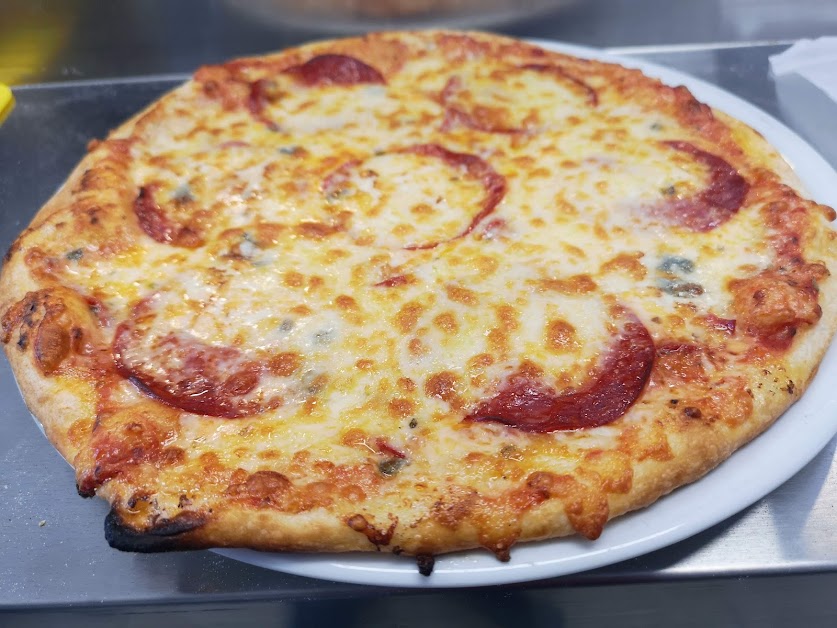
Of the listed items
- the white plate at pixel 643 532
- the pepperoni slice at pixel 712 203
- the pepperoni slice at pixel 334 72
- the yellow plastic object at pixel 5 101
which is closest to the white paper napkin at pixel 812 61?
the pepperoni slice at pixel 712 203

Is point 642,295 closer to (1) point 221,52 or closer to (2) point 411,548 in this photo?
(2) point 411,548

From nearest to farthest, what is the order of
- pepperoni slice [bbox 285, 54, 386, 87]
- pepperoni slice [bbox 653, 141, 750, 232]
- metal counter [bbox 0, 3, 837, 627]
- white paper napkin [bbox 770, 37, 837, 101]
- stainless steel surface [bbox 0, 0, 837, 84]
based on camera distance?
metal counter [bbox 0, 3, 837, 627]
pepperoni slice [bbox 653, 141, 750, 232]
pepperoni slice [bbox 285, 54, 386, 87]
white paper napkin [bbox 770, 37, 837, 101]
stainless steel surface [bbox 0, 0, 837, 84]

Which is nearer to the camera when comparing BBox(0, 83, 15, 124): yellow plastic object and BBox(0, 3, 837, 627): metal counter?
BBox(0, 3, 837, 627): metal counter

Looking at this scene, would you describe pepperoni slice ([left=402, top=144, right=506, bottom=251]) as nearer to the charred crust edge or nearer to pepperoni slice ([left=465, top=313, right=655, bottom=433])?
pepperoni slice ([left=465, top=313, right=655, bottom=433])

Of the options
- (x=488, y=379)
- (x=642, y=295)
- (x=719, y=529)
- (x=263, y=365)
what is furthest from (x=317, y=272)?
(x=719, y=529)

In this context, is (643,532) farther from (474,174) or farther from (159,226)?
(159,226)

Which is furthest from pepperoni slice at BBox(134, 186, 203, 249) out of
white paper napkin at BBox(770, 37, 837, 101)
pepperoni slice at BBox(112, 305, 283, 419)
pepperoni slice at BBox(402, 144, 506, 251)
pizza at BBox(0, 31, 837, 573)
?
white paper napkin at BBox(770, 37, 837, 101)

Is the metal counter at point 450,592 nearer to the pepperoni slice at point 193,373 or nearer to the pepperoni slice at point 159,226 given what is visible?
the pepperoni slice at point 193,373
